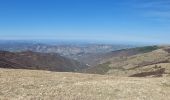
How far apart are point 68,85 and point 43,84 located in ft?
11.5

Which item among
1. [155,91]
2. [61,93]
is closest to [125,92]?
[155,91]

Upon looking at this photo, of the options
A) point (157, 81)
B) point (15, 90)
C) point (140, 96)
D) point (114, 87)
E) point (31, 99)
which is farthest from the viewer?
point (157, 81)

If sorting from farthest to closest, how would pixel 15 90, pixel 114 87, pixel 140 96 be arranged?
pixel 114 87
pixel 140 96
pixel 15 90

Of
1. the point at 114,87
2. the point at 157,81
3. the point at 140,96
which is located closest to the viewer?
the point at 140,96

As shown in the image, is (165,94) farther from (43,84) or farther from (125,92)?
(43,84)

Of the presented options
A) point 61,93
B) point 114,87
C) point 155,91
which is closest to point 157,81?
point 155,91

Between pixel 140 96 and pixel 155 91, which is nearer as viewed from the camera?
pixel 140 96

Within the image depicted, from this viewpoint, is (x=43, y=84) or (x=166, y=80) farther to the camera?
(x=166, y=80)

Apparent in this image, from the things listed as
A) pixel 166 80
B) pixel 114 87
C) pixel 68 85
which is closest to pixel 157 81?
pixel 166 80

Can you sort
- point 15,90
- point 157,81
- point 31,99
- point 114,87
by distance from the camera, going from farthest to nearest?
point 157,81 < point 114,87 < point 15,90 < point 31,99

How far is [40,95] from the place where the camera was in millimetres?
38375

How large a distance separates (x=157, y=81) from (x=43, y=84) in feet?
73.0

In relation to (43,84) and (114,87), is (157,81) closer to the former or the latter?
(114,87)

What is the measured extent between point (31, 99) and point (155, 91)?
20136 mm
